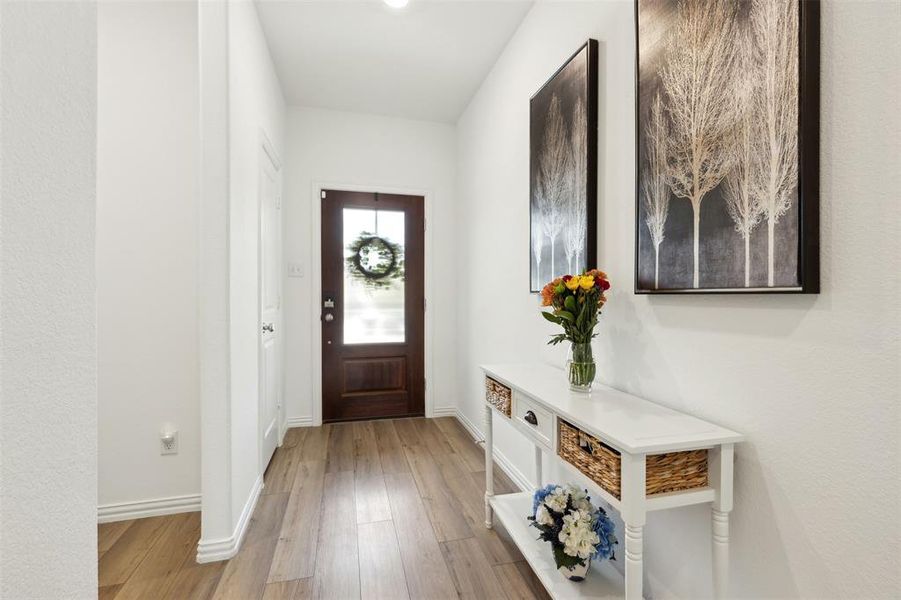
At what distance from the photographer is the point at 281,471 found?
2609 millimetres

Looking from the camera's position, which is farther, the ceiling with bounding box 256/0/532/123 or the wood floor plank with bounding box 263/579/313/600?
the ceiling with bounding box 256/0/532/123

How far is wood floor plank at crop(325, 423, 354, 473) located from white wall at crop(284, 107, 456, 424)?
1.02ft

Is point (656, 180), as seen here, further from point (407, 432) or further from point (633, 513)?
point (407, 432)

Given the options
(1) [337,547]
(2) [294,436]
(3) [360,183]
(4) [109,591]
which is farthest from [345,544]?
(3) [360,183]

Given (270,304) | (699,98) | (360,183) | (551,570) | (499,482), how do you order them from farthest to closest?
1. (360,183)
2. (270,304)
3. (499,482)
4. (551,570)
5. (699,98)

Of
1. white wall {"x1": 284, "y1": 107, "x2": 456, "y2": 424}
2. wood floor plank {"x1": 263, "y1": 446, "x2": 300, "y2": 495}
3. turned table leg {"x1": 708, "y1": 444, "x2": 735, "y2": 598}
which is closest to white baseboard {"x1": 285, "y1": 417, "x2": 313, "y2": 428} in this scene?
white wall {"x1": 284, "y1": 107, "x2": 456, "y2": 424}

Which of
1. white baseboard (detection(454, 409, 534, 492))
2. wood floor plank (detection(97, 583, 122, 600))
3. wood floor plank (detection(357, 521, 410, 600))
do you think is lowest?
wood floor plank (detection(97, 583, 122, 600))

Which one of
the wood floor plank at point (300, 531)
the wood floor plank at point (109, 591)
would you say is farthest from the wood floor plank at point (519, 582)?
the wood floor plank at point (109, 591)

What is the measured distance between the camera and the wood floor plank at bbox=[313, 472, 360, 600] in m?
1.60

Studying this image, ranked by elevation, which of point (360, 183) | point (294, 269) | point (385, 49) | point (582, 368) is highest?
point (385, 49)

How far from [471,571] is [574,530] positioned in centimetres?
53

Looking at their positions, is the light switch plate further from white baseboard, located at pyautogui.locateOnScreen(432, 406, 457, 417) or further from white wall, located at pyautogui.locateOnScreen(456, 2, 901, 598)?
white wall, located at pyautogui.locateOnScreen(456, 2, 901, 598)

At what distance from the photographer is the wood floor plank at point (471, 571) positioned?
157 cm

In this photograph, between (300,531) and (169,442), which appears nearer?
(300,531)
